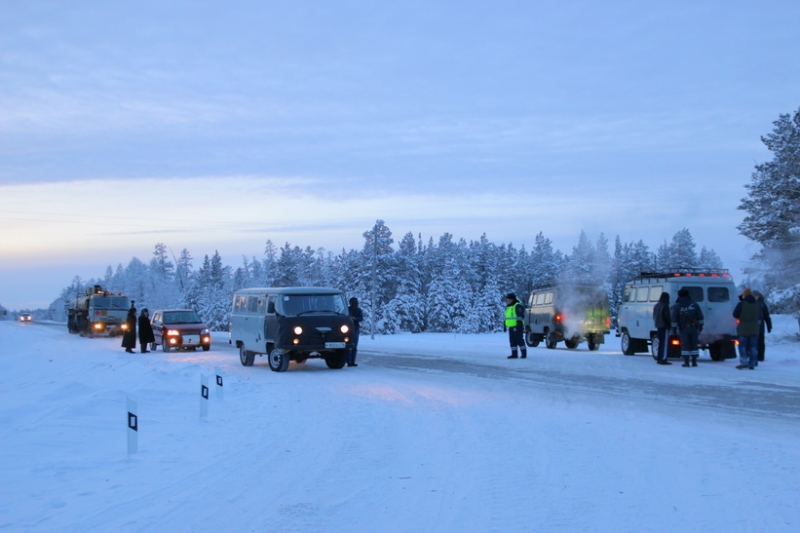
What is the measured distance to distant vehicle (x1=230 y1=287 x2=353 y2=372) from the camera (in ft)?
63.1

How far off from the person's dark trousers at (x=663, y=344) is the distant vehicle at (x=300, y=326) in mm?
8725

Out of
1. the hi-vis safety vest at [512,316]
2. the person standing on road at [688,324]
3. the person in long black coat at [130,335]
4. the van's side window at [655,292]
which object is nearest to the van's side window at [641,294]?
the van's side window at [655,292]

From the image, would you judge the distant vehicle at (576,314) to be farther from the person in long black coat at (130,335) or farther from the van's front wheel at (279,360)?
the person in long black coat at (130,335)

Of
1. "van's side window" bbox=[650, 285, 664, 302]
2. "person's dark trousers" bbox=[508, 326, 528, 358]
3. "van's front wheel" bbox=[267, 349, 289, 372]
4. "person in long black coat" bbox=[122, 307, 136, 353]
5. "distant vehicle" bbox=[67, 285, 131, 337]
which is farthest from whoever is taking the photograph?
"distant vehicle" bbox=[67, 285, 131, 337]

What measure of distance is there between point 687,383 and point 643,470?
28.7 feet

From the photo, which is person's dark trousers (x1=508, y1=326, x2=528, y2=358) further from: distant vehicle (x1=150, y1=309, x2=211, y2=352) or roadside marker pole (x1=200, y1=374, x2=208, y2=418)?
distant vehicle (x1=150, y1=309, x2=211, y2=352)

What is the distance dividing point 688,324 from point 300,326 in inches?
411

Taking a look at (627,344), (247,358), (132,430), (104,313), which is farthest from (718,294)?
(104,313)

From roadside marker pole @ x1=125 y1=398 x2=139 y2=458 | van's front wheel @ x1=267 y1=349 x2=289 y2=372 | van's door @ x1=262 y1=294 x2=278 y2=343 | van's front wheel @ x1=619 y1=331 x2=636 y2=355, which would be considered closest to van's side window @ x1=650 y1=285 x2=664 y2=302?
van's front wheel @ x1=619 y1=331 x2=636 y2=355

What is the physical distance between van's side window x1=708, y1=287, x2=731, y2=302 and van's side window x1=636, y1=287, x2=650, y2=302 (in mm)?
2060

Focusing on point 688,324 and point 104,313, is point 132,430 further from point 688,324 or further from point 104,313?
point 104,313

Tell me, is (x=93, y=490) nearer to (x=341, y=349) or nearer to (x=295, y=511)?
(x=295, y=511)

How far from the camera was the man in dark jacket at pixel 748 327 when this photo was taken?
1880 centimetres

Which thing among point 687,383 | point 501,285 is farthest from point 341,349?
point 501,285
